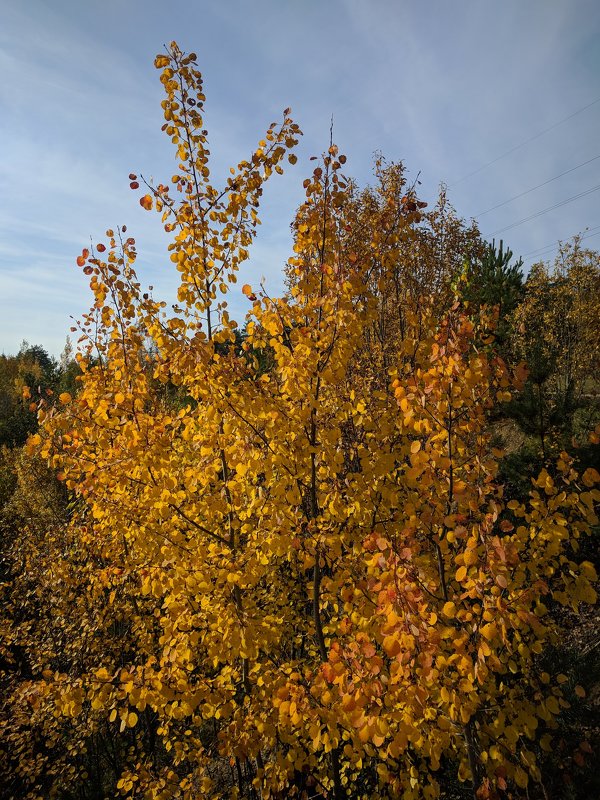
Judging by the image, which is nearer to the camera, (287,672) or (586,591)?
(586,591)

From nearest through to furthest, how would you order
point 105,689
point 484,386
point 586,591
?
point 586,591, point 484,386, point 105,689

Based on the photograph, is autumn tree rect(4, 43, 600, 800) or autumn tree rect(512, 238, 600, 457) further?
autumn tree rect(512, 238, 600, 457)

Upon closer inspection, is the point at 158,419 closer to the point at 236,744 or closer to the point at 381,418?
the point at 381,418

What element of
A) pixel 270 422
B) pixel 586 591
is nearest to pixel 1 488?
pixel 270 422

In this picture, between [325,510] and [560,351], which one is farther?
[560,351]

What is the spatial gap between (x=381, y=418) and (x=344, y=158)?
1.84 metres

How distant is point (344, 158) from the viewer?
115 inches

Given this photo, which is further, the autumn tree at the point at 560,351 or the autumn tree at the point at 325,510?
the autumn tree at the point at 560,351

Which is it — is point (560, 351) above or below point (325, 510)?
above

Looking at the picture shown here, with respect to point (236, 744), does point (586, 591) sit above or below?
above

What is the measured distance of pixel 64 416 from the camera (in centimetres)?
332

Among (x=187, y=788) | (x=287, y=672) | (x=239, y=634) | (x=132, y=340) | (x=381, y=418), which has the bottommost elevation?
(x=187, y=788)

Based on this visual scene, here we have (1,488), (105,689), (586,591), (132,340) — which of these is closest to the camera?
(586,591)

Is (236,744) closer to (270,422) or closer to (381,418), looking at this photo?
(270,422)
